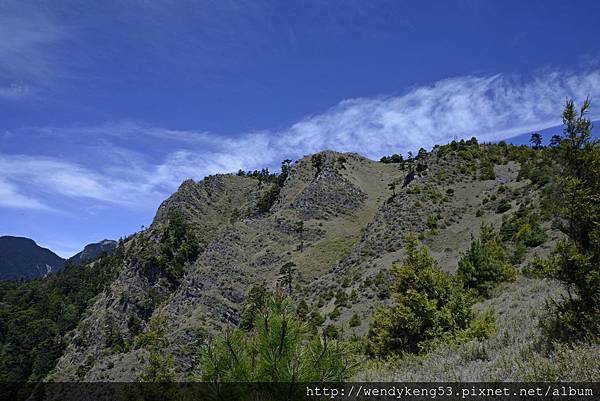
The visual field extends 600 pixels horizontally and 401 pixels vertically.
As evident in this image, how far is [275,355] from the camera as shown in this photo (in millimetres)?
5535

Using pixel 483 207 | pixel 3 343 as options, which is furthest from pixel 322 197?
pixel 3 343

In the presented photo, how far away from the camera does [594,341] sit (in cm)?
677

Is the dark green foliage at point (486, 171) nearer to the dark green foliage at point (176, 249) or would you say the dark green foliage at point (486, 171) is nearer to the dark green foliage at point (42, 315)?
the dark green foliage at point (176, 249)

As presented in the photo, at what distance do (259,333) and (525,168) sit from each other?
176 feet

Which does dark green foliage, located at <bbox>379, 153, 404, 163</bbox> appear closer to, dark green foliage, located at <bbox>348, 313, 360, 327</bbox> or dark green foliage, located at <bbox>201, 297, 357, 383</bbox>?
dark green foliage, located at <bbox>348, 313, 360, 327</bbox>

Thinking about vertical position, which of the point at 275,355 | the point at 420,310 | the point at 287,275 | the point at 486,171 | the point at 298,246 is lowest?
the point at 420,310

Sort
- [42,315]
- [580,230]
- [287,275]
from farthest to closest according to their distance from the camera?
[42,315] → [287,275] → [580,230]

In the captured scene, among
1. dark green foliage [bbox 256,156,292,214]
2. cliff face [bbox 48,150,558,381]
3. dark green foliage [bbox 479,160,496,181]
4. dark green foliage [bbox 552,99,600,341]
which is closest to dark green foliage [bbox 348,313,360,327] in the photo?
cliff face [bbox 48,150,558,381]

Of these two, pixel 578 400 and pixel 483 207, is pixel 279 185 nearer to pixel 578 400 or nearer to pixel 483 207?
pixel 483 207

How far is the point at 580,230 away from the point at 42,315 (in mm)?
156340

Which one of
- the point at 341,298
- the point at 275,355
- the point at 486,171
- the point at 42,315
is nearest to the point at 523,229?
the point at 341,298

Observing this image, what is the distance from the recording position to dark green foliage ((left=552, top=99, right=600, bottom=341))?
25.2ft

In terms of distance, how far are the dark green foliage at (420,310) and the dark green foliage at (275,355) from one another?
6.84 m

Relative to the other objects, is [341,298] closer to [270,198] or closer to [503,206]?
[503,206]
